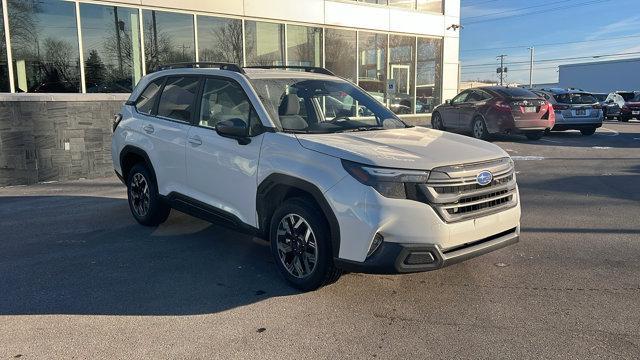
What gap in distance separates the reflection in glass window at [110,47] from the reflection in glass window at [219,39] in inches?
67.7

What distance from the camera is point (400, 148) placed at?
13.2 feet

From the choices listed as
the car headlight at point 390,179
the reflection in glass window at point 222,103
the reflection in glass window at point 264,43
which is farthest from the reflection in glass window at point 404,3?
the car headlight at point 390,179

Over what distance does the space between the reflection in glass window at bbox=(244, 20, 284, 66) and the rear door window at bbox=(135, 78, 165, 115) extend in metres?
8.61

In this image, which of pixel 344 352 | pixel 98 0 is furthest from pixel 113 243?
pixel 98 0

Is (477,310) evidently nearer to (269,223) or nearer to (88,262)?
(269,223)

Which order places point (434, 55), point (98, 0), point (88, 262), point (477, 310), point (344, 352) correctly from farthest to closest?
point (434, 55)
point (98, 0)
point (88, 262)
point (477, 310)
point (344, 352)

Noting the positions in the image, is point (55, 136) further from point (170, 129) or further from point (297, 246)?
point (297, 246)

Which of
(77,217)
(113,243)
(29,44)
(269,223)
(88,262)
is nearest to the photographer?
(269,223)

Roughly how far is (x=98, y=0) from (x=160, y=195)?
26.1 feet

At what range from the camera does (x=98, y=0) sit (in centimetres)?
1177

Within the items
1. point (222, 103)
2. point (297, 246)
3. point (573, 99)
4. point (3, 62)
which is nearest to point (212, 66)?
point (222, 103)

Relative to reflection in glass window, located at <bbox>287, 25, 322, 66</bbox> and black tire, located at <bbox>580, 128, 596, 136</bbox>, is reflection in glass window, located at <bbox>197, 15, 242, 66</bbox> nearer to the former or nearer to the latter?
reflection in glass window, located at <bbox>287, 25, 322, 66</bbox>

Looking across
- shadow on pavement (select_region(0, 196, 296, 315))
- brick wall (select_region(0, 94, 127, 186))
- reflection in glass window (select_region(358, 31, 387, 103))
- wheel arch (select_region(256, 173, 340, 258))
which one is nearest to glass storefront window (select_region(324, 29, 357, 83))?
reflection in glass window (select_region(358, 31, 387, 103))

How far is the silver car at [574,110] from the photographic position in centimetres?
1562
